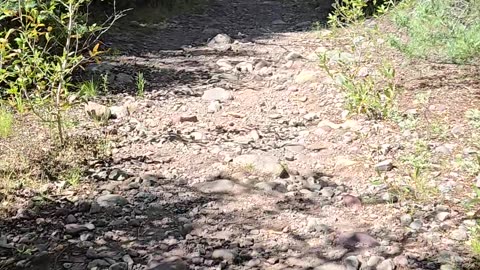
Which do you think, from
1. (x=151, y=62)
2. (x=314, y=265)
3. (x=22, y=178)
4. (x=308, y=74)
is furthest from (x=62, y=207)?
(x=151, y=62)

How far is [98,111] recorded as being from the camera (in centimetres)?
476

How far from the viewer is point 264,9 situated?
11.4 meters

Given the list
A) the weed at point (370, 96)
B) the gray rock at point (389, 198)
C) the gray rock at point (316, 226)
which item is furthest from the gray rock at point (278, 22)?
the gray rock at point (316, 226)

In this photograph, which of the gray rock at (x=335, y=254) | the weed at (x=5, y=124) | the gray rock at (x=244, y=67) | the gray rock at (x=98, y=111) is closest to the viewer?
the gray rock at (x=335, y=254)

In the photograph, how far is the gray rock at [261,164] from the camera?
382cm

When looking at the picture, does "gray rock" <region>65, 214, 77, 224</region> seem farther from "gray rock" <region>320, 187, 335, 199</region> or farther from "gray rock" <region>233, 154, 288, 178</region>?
"gray rock" <region>320, 187, 335, 199</region>

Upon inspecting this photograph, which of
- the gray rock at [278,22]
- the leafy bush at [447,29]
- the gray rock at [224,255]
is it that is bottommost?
the gray rock at [224,255]

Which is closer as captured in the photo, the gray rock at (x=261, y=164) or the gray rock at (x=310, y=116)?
the gray rock at (x=261, y=164)

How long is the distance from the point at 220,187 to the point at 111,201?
0.65 meters

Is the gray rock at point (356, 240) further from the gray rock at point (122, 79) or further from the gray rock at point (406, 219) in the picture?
the gray rock at point (122, 79)

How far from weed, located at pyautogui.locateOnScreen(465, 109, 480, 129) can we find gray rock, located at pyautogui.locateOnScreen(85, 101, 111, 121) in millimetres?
2714

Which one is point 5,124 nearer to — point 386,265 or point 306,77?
point 386,265

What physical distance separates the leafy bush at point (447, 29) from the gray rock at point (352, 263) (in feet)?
7.43

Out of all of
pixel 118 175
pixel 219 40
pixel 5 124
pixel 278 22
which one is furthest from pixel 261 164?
pixel 278 22
